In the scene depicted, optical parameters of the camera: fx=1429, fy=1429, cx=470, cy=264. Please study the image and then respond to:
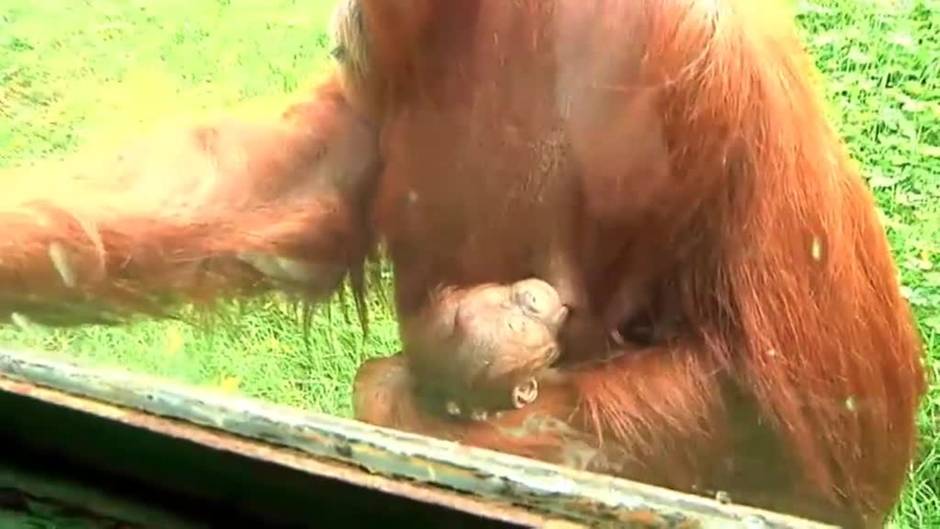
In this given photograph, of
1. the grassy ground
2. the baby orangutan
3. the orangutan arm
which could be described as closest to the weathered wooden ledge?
the grassy ground

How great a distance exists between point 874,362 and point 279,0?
2.21ft

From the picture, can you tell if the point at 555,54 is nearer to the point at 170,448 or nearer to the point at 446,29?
the point at 446,29

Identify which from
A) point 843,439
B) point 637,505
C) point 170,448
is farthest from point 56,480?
point 843,439

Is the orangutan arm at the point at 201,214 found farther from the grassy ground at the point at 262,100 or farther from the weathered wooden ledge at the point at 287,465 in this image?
the weathered wooden ledge at the point at 287,465

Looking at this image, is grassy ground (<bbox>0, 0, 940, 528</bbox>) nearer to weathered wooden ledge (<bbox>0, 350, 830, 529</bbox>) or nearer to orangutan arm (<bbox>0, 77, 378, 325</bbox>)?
orangutan arm (<bbox>0, 77, 378, 325</bbox>)

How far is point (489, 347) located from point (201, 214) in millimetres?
452

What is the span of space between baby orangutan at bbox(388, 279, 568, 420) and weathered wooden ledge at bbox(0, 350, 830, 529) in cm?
39

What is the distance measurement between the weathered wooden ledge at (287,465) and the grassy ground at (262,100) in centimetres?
24

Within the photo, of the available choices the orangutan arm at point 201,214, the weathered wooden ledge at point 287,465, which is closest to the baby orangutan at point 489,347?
the orangutan arm at point 201,214

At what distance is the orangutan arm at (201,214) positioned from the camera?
55.3 inches

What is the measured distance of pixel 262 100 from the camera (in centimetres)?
149

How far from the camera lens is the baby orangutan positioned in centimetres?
115

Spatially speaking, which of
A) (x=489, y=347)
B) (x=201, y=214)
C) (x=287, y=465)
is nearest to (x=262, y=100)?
(x=201, y=214)

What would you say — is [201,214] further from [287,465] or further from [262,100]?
[287,465]
